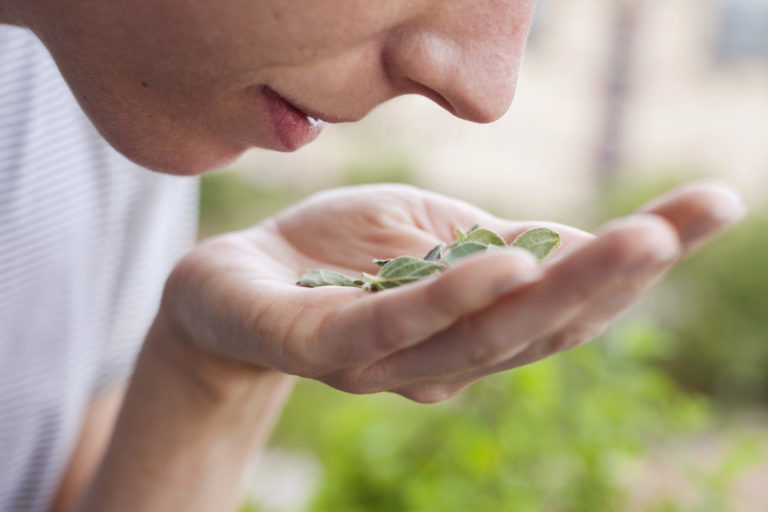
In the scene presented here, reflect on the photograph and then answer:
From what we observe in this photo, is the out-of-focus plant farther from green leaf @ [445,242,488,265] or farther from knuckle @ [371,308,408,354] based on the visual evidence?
knuckle @ [371,308,408,354]

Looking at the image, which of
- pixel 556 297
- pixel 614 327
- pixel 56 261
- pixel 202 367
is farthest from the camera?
pixel 614 327

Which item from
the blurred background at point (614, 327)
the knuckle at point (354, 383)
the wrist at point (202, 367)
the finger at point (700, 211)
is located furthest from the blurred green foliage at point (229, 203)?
the finger at point (700, 211)

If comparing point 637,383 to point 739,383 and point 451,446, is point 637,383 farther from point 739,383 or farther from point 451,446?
point 739,383

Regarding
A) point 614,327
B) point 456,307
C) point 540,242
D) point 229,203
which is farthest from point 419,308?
point 229,203

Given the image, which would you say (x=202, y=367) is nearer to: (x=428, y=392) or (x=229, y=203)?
(x=428, y=392)

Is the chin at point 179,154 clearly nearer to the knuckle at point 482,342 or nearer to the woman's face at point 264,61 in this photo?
the woman's face at point 264,61
